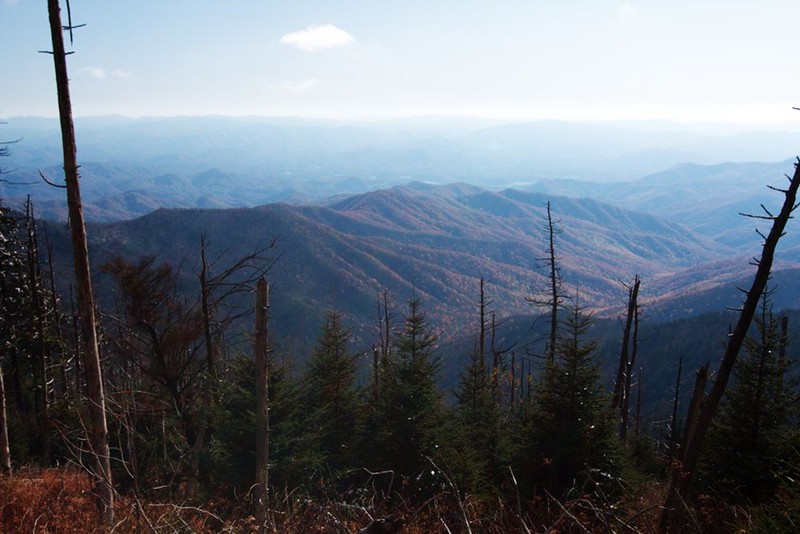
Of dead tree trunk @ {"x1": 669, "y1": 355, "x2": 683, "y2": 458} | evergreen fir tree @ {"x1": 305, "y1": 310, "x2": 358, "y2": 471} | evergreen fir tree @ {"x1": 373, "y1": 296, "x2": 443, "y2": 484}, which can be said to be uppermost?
evergreen fir tree @ {"x1": 373, "y1": 296, "x2": 443, "y2": 484}

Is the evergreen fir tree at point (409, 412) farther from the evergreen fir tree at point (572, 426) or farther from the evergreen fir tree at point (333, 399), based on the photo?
the evergreen fir tree at point (572, 426)

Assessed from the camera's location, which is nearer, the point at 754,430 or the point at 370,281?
the point at 754,430

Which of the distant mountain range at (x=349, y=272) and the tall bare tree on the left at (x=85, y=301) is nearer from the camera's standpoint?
the tall bare tree on the left at (x=85, y=301)

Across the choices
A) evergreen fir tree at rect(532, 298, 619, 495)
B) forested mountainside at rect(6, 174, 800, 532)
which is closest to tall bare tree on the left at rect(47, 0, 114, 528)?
forested mountainside at rect(6, 174, 800, 532)

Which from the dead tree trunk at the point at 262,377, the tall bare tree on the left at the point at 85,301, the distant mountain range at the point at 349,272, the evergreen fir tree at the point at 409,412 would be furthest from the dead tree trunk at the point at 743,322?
the distant mountain range at the point at 349,272

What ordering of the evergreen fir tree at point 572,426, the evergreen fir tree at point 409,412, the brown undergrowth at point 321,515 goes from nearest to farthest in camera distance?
the brown undergrowth at point 321,515 < the evergreen fir tree at point 572,426 < the evergreen fir tree at point 409,412

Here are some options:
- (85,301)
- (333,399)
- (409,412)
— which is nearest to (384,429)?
(409,412)

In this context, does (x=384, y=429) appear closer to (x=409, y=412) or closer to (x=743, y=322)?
(x=409, y=412)

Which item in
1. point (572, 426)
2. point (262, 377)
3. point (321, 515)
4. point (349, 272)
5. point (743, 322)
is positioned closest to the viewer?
point (321, 515)

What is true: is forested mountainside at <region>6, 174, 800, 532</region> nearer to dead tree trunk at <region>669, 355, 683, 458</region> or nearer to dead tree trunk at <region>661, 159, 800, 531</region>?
dead tree trunk at <region>661, 159, 800, 531</region>

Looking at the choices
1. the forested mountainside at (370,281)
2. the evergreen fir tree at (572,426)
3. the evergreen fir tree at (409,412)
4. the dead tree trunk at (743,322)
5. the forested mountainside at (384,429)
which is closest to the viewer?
the dead tree trunk at (743,322)

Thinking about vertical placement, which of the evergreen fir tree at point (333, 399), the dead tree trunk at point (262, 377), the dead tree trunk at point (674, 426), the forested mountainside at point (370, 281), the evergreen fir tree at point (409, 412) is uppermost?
the dead tree trunk at point (262, 377)

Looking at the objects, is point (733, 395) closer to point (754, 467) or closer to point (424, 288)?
point (754, 467)

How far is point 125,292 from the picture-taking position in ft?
40.2
